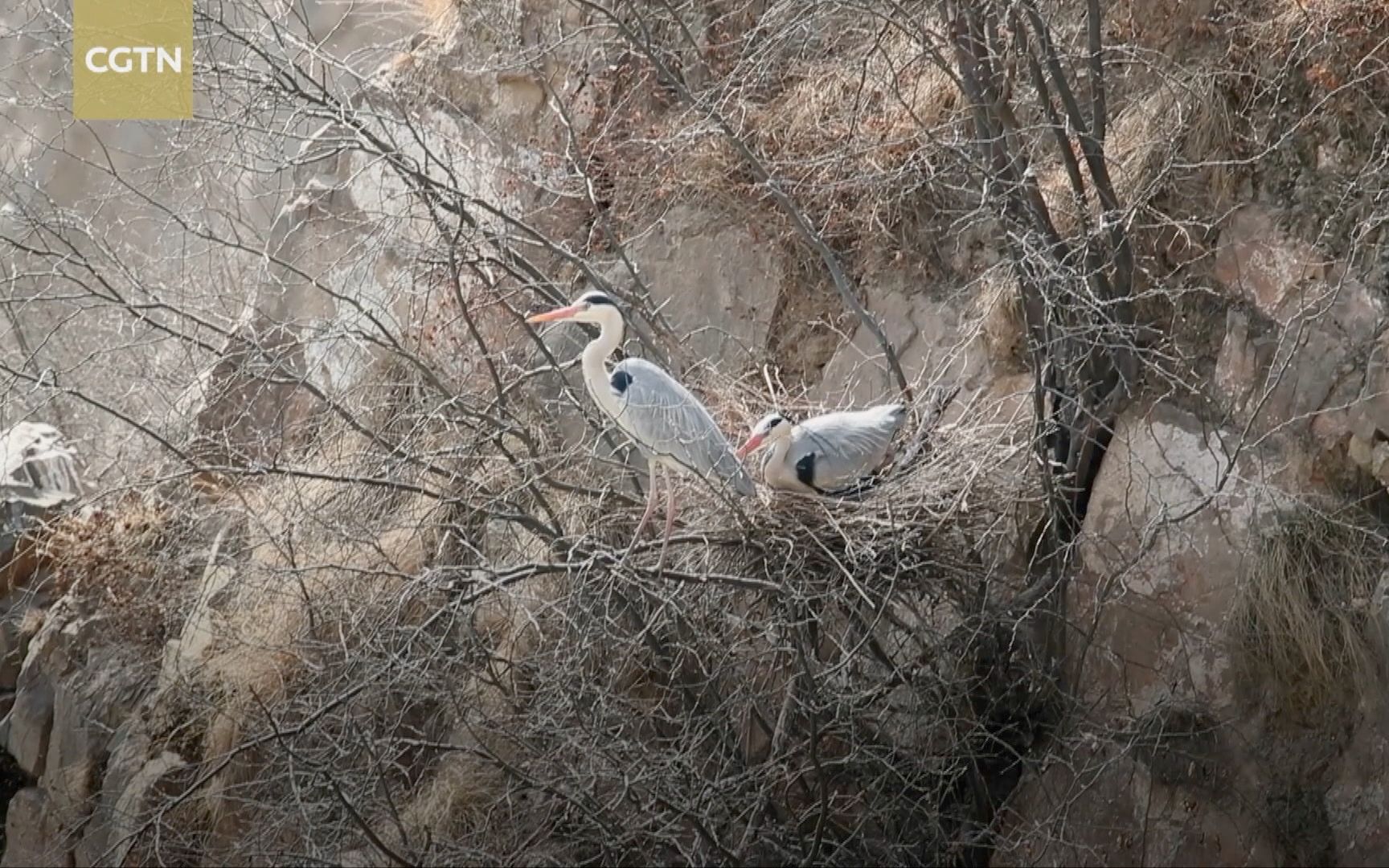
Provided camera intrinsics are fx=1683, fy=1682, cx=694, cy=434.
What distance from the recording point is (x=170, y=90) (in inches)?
251

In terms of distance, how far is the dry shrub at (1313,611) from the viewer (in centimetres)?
542

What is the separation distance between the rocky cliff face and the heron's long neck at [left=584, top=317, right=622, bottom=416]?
39 centimetres

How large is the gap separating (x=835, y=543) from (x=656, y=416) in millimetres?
684

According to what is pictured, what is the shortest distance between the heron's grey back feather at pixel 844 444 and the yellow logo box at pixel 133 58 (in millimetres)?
2432

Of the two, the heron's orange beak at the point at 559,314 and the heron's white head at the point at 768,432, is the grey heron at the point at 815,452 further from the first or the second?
the heron's orange beak at the point at 559,314

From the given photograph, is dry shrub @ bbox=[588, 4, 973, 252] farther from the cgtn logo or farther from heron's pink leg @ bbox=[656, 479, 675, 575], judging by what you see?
the cgtn logo

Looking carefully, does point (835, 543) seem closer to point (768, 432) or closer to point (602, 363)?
point (768, 432)

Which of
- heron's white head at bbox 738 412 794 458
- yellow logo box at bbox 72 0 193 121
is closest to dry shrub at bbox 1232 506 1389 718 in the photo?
heron's white head at bbox 738 412 794 458

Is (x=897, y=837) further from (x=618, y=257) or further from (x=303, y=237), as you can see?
(x=303, y=237)

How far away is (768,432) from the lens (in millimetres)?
5289

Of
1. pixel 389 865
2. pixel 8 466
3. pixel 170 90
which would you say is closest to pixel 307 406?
pixel 8 466

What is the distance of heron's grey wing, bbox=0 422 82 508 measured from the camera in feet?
29.0

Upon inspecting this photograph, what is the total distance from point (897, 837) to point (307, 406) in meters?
4.12

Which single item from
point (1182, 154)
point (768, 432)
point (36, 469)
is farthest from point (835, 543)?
point (36, 469)
